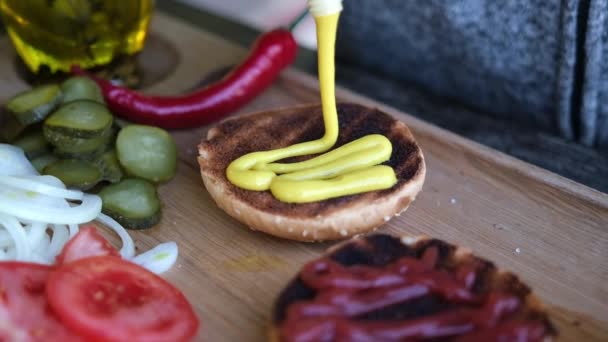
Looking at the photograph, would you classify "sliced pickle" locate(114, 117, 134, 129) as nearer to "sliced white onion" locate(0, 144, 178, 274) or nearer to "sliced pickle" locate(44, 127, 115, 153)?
"sliced pickle" locate(44, 127, 115, 153)

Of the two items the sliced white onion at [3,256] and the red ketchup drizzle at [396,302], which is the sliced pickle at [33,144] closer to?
the sliced white onion at [3,256]

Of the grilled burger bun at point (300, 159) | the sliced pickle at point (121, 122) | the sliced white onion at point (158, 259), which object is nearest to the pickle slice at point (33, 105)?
the sliced pickle at point (121, 122)

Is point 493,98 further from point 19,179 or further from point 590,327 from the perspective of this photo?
point 19,179

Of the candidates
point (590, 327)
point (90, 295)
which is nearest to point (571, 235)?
point (590, 327)

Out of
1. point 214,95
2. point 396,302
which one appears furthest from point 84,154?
Answer: point 396,302

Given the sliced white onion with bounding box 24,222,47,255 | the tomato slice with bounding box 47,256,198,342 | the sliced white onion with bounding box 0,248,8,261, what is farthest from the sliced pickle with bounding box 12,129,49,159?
the tomato slice with bounding box 47,256,198,342

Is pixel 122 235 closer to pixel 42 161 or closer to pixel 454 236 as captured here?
pixel 42 161
